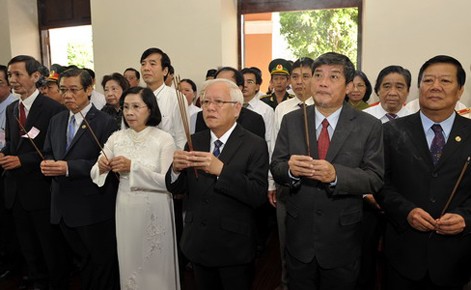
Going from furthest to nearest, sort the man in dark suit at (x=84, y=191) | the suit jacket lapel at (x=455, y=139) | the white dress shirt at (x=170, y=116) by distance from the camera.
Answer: the white dress shirt at (x=170, y=116)
the man in dark suit at (x=84, y=191)
the suit jacket lapel at (x=455, y=139)

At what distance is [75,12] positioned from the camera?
638cm

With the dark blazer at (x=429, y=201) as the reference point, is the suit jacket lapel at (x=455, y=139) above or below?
above

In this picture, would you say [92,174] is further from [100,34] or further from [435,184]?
[100,34]

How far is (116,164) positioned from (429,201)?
5.32 feet

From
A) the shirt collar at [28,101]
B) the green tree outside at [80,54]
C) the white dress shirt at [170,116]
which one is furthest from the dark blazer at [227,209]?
the green tree outside at [80,54]

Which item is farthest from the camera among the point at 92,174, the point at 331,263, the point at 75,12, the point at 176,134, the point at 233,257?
the point at 75,12

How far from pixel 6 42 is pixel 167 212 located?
5.70 metres

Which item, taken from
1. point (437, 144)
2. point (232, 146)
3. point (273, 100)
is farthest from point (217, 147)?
point (273, 100)

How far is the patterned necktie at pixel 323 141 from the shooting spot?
5.99ft

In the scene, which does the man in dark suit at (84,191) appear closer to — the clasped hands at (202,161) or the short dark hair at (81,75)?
the short dark hair at (81,75)

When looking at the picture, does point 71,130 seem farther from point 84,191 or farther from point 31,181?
point 31,181

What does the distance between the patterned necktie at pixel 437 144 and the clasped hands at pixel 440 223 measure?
262mm

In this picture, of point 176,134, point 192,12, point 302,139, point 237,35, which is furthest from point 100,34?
point 302,139

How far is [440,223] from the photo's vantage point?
171 centimetres
